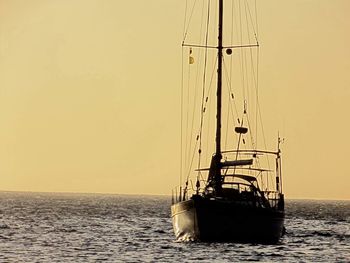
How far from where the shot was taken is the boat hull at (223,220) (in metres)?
83.9

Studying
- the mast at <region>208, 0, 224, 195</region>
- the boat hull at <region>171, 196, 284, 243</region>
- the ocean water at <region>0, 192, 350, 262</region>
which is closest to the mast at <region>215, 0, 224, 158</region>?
the mast at <region>208, 0, 224, 195</region>

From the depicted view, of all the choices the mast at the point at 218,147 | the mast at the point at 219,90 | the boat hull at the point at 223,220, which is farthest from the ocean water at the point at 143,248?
the mast at the point at 219,90

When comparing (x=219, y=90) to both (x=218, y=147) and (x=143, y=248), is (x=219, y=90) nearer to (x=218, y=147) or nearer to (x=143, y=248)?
(x=218, y=147)

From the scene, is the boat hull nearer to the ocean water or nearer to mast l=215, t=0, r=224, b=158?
the ocean water

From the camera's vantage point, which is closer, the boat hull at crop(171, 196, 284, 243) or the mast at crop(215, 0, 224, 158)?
the boat hull at crop(171, 196, 284, 243)

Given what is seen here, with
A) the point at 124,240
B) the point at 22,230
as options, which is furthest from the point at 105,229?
the point at 124,240

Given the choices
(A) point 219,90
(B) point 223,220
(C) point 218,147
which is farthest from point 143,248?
(A) point 219,90

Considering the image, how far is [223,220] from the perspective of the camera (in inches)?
3322

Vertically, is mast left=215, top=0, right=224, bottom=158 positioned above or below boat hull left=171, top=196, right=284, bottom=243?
above

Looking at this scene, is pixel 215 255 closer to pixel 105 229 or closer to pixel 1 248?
pixel 1 248

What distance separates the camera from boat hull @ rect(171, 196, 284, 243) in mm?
83938

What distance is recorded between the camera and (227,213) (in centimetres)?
Result: 8388

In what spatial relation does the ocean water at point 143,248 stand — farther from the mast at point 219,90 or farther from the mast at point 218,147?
the mast at point 219,90

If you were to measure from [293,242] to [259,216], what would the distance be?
15185 millimetres
